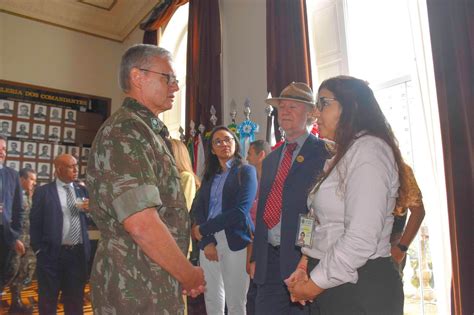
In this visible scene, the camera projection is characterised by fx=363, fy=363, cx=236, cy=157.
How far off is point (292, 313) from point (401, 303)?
0.74 m

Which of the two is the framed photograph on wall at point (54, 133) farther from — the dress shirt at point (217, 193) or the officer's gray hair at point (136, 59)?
the officer's gray hair at point (136, 59)

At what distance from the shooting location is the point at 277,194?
182cm

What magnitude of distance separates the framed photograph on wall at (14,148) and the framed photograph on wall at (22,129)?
0.12 meters

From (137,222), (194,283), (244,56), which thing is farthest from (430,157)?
(244,56)

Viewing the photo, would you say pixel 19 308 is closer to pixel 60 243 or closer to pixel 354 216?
pixel 60 243

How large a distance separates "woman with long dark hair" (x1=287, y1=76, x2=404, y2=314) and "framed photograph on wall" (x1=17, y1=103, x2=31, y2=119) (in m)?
5.86

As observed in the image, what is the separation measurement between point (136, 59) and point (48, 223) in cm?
206

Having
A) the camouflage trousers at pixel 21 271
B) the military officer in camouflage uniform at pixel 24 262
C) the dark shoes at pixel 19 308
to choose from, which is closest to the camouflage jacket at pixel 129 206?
the military officer in camouflage uniform at pixel 24 262

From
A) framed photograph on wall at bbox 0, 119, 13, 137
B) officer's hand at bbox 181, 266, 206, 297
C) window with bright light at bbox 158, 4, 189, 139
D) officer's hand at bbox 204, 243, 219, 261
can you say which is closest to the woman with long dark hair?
officer's hand at bbox 181, 266, 206, 297

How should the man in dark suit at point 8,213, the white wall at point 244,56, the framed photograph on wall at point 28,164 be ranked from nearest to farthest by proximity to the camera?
the man in dark suit at point 8,213 → the white wall at point 244,56 → the framed photograph on wall at point 28,164

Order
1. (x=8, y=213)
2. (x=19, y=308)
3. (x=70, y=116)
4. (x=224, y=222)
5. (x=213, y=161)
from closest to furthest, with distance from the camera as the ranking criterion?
(x=224, y=222) → (x=213, y=161) → (x=8, y=213) → (x=19, y=308) → (x=70, y=116)

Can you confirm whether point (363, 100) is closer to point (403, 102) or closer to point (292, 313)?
point (292, 313)

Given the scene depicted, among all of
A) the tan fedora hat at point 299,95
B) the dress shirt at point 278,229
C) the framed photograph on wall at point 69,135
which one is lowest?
the dress shirt at point 278,229

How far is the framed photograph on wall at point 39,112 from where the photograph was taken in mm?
5863
